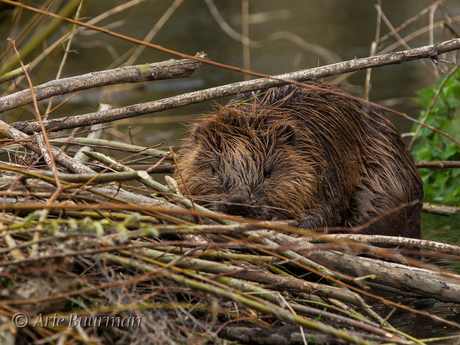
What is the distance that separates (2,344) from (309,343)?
86cm

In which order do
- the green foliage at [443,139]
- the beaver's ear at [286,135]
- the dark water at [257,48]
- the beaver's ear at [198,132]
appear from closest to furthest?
the beaver's ear at [286,135]
the beaver's ear at [198,132]
the green foliage at [443,139]
the dark water at [257,48]

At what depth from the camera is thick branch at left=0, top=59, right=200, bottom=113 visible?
211 cm

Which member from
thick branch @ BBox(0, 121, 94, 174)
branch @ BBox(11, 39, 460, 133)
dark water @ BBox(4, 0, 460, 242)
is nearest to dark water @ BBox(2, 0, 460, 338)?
dark water @ BBox(4, 0, 460, 242)

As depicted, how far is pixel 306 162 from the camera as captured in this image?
2479 mm

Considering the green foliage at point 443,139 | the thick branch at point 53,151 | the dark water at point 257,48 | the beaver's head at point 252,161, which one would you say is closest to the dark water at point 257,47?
the dark water at point 257,48

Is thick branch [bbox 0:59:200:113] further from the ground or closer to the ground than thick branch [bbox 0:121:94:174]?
further from the ground

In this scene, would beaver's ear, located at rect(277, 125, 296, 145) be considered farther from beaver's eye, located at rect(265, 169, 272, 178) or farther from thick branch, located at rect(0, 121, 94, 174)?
thick branch, located at rect(0, 121, 94, 174)

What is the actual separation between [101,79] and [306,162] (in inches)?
38.3

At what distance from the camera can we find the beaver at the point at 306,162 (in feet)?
7.86

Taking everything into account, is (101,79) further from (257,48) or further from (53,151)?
(257,48)

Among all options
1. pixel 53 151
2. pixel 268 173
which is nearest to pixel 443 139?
pixel 268 173

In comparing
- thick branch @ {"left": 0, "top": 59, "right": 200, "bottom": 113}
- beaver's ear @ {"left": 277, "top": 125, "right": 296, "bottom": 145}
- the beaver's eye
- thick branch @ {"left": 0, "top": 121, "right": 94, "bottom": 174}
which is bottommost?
the beaver's eye

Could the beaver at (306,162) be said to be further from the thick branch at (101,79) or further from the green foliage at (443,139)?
the green foliage at (443,139)

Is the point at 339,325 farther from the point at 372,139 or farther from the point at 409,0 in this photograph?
the point at 409,0
